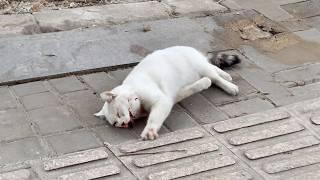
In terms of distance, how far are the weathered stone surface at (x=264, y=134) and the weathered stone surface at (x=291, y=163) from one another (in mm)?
312

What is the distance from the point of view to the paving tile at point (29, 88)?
16.1 ft

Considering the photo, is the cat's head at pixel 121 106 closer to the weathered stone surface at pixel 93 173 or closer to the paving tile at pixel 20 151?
the weathered stone surface at pixel 93 173

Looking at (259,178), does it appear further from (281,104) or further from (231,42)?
(231,42)

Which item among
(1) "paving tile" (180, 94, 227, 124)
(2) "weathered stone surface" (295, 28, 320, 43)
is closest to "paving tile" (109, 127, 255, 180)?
(1) "paving tile" (180, 94, 227, 124)

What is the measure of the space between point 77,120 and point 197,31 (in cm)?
202

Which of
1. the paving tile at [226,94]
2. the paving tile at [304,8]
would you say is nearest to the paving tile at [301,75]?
the paving tile at [226,94]

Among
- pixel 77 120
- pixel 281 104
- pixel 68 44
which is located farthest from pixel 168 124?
pixel 68 44

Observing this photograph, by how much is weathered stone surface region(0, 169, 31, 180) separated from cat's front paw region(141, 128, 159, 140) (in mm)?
896

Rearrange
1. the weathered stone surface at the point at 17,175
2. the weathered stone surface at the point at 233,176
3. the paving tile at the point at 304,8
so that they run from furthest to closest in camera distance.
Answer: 1. the paving tile at the point at 304,8
2. the weathered stone surface at the point at 233,176
3. the weathered stone surface at the point at 17,175

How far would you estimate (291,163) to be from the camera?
161 inches

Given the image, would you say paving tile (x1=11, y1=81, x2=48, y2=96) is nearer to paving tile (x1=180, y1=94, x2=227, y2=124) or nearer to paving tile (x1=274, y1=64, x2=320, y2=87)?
paving tile (x1=180, y1=94, x2=227, y2=124)

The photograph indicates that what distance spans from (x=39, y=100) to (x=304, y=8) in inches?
139

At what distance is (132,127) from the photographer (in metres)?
4.48

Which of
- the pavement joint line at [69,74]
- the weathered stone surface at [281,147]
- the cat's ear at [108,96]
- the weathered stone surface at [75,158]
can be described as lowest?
the weathered stone surface at [281,147]
